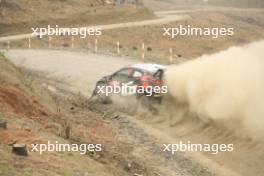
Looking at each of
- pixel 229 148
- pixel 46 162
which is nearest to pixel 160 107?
pixel 229 148

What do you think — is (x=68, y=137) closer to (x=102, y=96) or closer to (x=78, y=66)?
(x=102, y=96)

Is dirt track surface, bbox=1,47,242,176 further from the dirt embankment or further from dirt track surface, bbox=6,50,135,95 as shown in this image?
the dirt embankment

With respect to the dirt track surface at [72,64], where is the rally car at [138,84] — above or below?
above

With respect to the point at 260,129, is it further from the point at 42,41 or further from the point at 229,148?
the point at 42,41

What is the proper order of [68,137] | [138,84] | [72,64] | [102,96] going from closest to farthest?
[68,137], [138,84], [102,96], [72,64]

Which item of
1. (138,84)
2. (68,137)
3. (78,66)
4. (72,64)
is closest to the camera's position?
(68,137)

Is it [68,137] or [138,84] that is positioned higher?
[68,137]

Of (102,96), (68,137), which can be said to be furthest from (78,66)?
(68,137)

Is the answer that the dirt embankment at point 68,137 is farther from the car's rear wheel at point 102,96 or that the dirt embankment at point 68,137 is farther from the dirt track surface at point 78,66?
the car's rear wheel at point 102,96

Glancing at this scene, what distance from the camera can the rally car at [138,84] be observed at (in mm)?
18750

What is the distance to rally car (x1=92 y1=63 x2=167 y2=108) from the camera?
18750 mm

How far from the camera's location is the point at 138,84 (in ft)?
62.3

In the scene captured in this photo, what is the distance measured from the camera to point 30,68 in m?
28.4

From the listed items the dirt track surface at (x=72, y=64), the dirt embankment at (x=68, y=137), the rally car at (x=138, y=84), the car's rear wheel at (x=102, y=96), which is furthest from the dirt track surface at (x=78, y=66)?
the car's rear wheel at (x=102, y=96)
